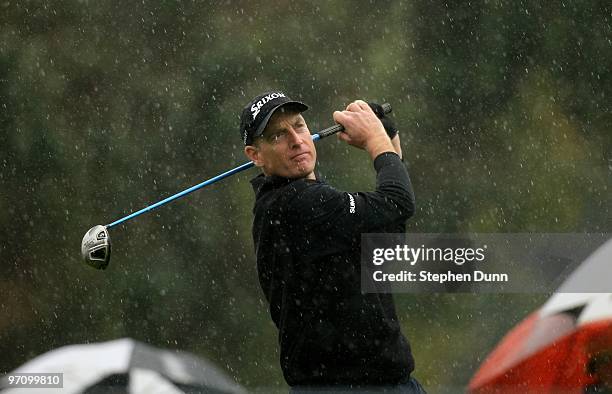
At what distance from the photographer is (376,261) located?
12.8 feet

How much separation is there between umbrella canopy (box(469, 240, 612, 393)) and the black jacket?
145cm

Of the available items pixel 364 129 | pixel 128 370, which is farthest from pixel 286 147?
pixel 128 370

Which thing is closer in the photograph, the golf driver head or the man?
the man

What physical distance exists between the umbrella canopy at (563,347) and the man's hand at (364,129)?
5.44 ft

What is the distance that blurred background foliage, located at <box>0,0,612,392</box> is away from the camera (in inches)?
202

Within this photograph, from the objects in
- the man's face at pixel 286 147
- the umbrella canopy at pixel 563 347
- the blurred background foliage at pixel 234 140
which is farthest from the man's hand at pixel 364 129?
the blurred background foliage at pixel 234 140

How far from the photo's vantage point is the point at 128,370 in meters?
4.88

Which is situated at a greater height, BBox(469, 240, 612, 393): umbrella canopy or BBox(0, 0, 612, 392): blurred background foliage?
BBox(0, 0, 612, 392): blurred background foliage

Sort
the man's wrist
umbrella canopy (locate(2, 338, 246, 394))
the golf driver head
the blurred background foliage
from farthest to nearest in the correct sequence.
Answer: the blurred background foliage < umbrella canopy (locate(2, 338, 246, 394)) < the golf driver head < the man's wrist

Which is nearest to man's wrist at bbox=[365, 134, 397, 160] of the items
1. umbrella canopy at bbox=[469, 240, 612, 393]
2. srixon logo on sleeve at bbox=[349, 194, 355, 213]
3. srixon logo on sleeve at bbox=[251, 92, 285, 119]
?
srixon logo on sleeve at bbox=[349, 194, 355, 213]

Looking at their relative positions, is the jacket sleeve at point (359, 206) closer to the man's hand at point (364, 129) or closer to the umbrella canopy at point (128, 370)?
the man's hand at point (364, 129)

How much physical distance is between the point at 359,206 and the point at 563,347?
1812 millimetres

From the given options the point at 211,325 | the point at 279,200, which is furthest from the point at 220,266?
the point at 279,200

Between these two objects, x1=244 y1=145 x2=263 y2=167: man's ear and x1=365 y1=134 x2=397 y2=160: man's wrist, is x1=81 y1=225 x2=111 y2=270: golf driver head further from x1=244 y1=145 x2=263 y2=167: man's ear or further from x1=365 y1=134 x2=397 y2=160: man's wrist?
x1=365 y1=134 x2=397 y2=160: man's wrist
